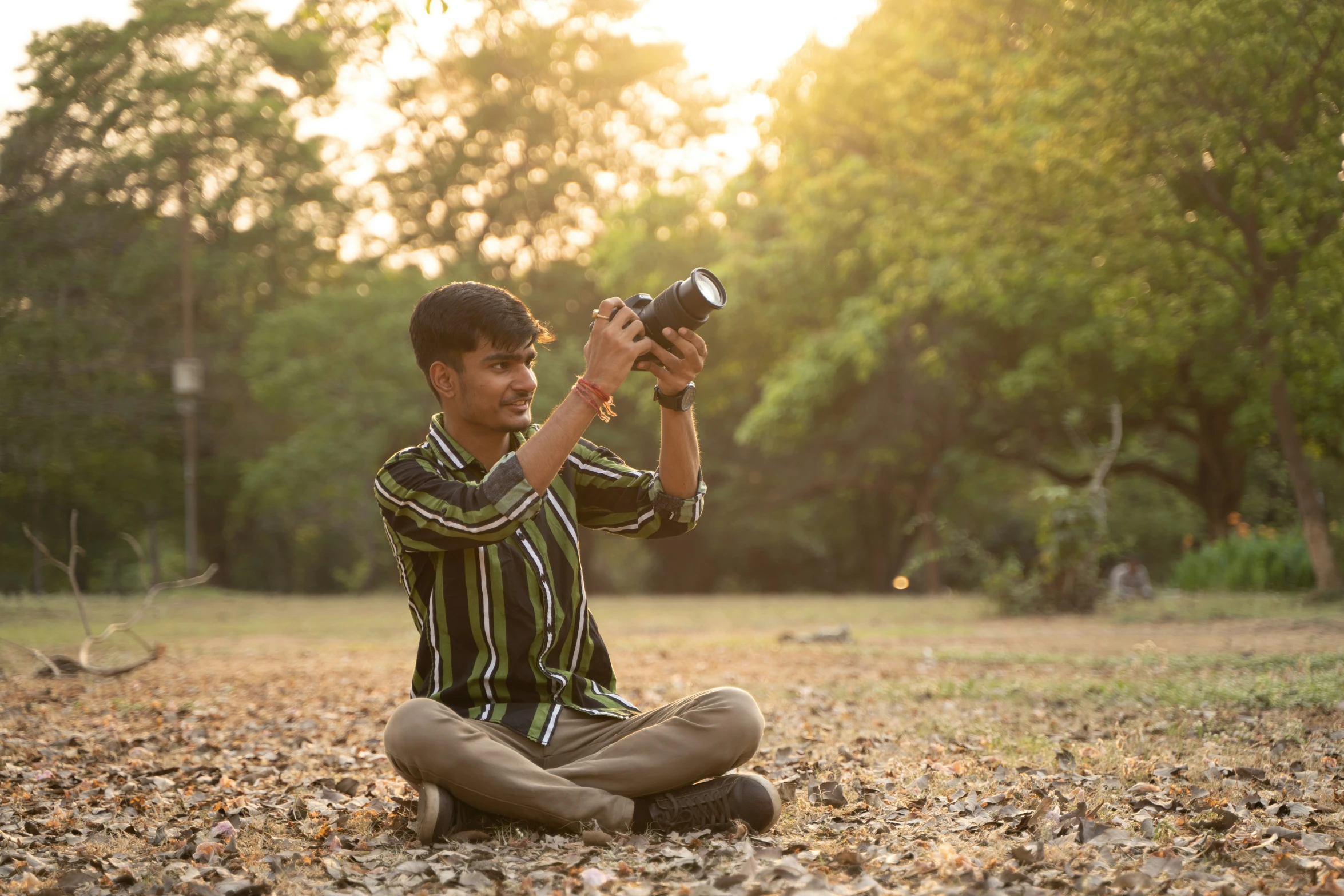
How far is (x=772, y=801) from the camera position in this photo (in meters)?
3.42

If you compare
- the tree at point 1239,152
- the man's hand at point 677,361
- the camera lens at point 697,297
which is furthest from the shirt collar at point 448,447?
the tree at point 1239,152

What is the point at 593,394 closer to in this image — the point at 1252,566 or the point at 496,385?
the point at 496,385

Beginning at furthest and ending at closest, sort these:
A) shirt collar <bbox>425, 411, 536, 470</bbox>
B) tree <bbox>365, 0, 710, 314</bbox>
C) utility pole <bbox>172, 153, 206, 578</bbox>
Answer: tree <bbox>365, 0, 710, 314</bbox> → utility pole <bbox>172, 153, 206, 578</bbox> → shirt collar <bbox>425, 411, 536, 470</bbox>

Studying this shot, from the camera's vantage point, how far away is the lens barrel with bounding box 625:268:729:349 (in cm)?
336

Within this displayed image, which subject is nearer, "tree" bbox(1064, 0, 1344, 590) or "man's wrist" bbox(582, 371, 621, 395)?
"man's wrist" bbox(582, 371, 621, 395)

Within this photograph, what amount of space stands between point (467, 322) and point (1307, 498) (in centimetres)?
1256

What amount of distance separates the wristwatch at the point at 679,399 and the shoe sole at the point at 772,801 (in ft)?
3.43

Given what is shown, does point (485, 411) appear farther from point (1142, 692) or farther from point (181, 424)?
point (181, 424)

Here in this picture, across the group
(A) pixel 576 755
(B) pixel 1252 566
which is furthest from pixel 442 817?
(B) pixel 1252 566

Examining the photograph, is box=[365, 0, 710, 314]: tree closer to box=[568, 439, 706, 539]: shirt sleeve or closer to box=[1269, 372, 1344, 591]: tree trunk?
box=[1269, 372, 1344, 591]: tree trunk

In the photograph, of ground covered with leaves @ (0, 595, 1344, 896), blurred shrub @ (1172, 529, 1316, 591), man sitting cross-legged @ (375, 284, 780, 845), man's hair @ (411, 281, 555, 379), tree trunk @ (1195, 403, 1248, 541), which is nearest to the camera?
ground covered with leaves @ (0, 595, 1344, 896)

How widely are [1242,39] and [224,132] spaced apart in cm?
1899

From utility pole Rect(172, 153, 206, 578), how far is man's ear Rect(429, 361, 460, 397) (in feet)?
60.9

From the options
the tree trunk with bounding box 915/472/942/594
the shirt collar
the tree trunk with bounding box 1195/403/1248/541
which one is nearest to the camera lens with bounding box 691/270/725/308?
the shirt collar
